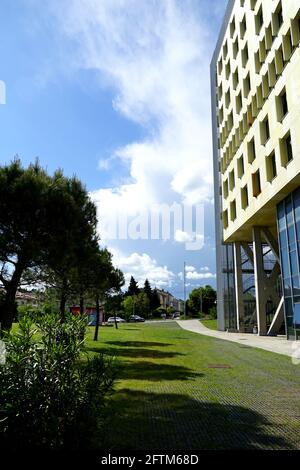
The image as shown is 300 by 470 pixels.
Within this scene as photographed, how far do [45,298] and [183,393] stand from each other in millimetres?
14594

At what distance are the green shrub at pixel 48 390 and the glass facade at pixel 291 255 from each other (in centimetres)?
2093

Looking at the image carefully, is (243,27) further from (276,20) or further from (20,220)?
(20,220)

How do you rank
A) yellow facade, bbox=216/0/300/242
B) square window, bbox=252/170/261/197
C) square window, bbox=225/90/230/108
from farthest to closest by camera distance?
1. square window, bbox=225/90/230/108
2. square window, bbox=252/170/261/197
3. yellow facade, bbox=216/0/300/242

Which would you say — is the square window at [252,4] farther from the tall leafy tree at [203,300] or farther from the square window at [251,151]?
the tall leafy tree at [203,300]

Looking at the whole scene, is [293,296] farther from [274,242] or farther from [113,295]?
[113,295]

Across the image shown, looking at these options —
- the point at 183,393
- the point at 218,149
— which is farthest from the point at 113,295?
the point at 183,393

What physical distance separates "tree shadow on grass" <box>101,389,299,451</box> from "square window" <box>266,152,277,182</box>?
21.4m

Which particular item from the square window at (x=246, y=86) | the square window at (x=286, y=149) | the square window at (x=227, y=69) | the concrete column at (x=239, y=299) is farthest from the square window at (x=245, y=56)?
the concrete column at (x=239, y=299)

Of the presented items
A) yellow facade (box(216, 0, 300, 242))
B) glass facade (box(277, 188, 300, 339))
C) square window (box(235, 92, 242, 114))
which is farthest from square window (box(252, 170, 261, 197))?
square window (box(235, 92, 242, 114))

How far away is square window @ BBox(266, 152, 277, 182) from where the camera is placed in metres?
27.1

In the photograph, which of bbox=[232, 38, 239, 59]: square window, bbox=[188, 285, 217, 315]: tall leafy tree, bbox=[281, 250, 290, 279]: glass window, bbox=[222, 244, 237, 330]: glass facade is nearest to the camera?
bbox=[281, 250, 290, 279]: glass window

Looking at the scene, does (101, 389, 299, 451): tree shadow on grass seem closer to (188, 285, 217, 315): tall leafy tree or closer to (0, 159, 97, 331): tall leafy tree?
(0, 159, 97, 331): tall leafy tree

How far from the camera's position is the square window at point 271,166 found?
27.1m

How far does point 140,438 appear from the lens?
5793mm
